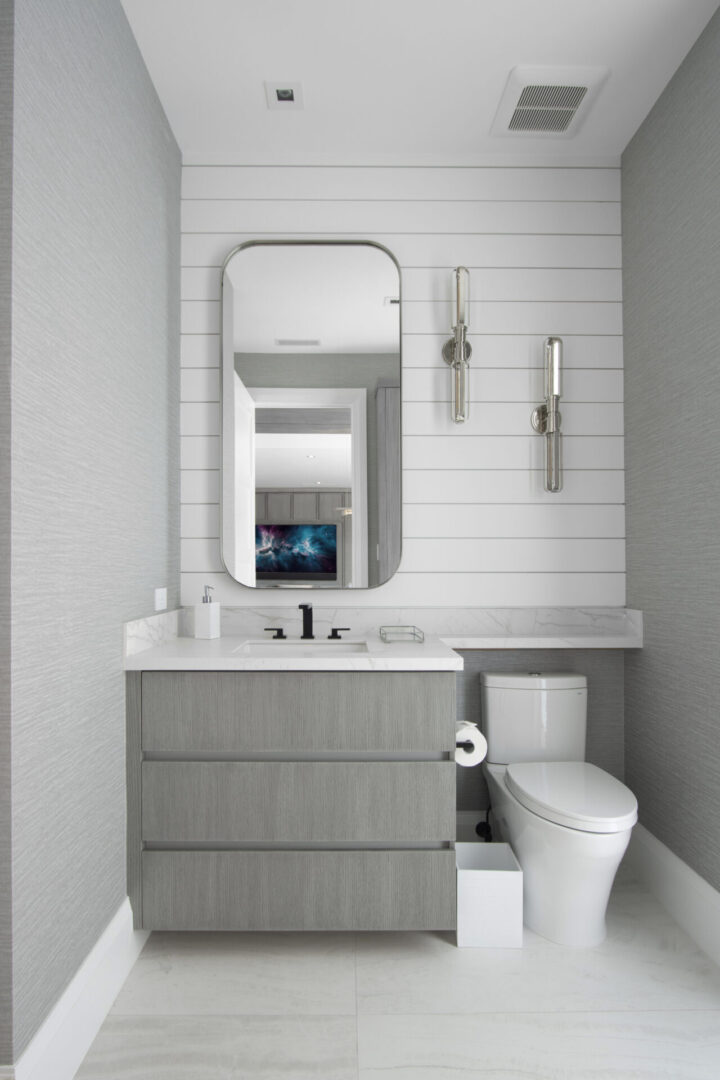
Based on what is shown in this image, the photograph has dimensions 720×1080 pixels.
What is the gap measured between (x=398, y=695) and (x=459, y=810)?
0.91 meters

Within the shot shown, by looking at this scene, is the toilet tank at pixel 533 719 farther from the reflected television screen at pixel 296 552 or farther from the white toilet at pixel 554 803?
the reflected television screen at pixel 296 552

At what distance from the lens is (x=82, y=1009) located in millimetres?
1634

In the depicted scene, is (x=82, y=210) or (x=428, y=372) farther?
(x=428, y=372)

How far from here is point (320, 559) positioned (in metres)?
2.62

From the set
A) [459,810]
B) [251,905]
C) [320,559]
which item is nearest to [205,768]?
[251,905]

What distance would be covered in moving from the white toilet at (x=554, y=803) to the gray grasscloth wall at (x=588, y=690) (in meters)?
0.14

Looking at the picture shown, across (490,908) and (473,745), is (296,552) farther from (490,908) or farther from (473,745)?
(490,908)

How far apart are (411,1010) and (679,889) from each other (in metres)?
0.95

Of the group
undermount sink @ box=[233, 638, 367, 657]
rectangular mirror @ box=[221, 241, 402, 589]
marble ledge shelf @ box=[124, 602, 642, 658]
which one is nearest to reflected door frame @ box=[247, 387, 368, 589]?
rectangular mirror @ box=[221, 241, 402, 589]

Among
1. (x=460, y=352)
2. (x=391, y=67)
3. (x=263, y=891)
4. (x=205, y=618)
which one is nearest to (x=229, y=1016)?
(x=263, y=891)

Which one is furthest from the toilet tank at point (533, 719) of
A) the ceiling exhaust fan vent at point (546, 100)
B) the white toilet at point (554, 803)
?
the ceiling exhaust fan vent at point (546, 100)

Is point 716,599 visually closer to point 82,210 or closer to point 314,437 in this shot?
point 314,437

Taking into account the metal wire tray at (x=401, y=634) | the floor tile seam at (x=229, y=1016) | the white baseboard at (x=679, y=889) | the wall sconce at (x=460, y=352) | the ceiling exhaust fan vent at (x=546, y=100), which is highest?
the ceiling exhaust fan vent at (x=546, y=100)

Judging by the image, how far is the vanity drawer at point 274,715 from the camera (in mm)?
2037
